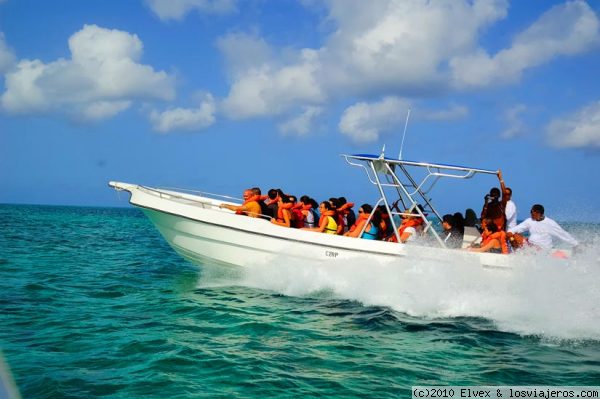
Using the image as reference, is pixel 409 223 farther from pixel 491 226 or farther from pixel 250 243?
pixel 250 243

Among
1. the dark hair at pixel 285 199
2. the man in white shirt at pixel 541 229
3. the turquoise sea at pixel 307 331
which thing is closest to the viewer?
the turquoise sea at pixel 307 331

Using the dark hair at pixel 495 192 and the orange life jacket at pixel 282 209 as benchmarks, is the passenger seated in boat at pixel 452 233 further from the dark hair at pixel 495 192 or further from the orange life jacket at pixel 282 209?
the orange life jacket at pixel 282 209

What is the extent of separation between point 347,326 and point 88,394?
387 cm

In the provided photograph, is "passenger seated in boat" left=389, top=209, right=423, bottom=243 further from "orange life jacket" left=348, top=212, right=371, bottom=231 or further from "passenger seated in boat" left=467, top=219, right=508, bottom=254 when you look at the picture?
"passenger seated in boat" left=467, top=219, right=508, bottom=254

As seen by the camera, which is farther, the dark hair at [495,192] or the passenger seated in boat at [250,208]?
the passenger seated in boat at [250,208]

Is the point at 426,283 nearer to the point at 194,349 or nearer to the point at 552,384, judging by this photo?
the point at 552,384

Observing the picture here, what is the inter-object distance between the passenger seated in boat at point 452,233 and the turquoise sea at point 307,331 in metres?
0.77

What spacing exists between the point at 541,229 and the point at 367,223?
299 centimetres

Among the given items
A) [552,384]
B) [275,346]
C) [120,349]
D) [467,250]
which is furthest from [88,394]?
[467,250]

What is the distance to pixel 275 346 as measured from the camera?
679 centimetres

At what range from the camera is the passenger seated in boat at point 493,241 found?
9.05 meters

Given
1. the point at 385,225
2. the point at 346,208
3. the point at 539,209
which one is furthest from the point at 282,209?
the point at 539,209

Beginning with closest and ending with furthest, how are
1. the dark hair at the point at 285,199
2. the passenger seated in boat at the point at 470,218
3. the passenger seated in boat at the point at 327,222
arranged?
the passenger seated in boat at the point at 327,222, the passenger seated in boat at the point at 470,218, the dark hair at the point at 285,199

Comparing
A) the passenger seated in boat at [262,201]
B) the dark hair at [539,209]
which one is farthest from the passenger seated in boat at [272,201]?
the dark hair at [539,209]
